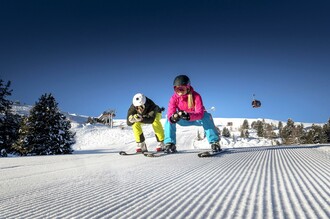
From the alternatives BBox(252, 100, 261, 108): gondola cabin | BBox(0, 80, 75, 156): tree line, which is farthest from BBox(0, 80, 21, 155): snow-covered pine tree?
BBox(252, 100, 261, 108): gondola cabin

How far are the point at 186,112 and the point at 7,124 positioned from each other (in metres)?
14.6

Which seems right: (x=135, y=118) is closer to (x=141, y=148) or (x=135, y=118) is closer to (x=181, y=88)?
(x=141, y=148)

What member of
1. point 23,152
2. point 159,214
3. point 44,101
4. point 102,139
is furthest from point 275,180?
point 102,139

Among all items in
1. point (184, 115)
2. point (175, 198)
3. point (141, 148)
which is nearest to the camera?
point (175, 198)

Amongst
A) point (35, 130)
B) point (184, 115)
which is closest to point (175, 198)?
point (184, 115)

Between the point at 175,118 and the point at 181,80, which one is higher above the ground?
the point at 181,80

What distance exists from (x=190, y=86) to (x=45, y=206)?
3.68 meters

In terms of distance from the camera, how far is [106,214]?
1017 mm

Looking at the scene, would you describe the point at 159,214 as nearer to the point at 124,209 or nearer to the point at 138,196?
the point at 124,209

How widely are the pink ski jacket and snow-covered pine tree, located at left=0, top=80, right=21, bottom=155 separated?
13683 millimetres

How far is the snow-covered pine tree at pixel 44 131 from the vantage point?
14775 millimetres

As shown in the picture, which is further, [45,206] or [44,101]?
[44,101]

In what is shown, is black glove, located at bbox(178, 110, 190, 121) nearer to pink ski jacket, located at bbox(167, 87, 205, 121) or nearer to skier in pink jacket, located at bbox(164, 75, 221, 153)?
skier in pink jacket, located at bbox(164, 75, 221, 153)

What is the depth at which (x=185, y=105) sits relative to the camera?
4641 millimetres
